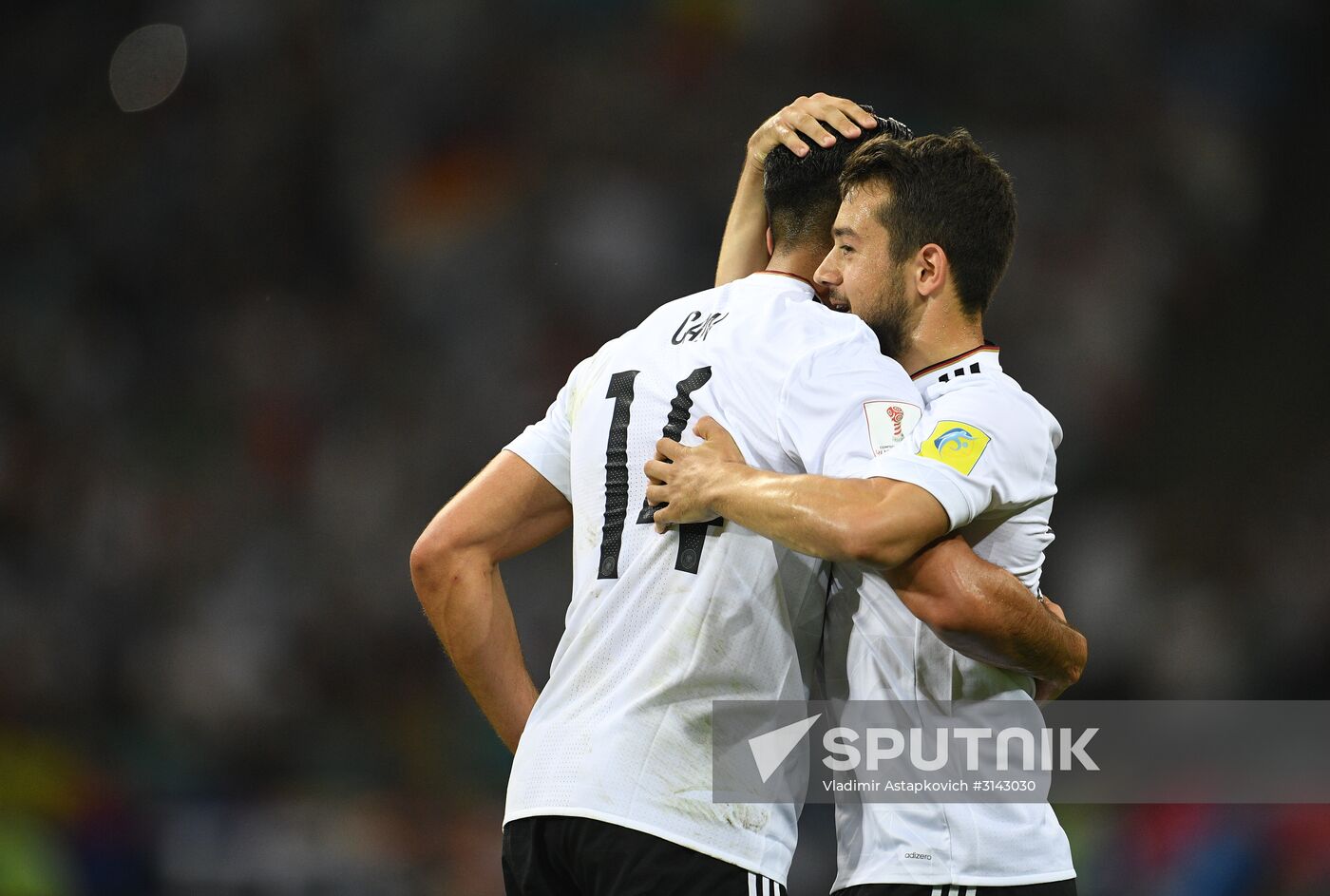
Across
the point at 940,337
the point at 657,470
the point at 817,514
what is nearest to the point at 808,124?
the point at 940,337

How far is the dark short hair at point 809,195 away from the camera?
3178 mm

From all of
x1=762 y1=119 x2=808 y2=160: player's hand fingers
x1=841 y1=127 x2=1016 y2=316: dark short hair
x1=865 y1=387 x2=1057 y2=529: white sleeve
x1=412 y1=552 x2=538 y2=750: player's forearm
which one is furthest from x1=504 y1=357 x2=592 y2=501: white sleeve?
x1=865 y1=387 x2=1057 y2=529: white sleeve

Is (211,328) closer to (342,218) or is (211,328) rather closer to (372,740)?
(342,218)

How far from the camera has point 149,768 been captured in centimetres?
768

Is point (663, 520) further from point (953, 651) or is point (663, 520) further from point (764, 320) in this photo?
point (953, 651)

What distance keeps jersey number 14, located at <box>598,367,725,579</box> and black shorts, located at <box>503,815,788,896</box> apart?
529 millimetres

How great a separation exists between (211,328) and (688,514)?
7.27 meters

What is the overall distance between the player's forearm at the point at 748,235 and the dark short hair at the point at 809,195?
0.27 metres

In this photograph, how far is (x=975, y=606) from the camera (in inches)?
102

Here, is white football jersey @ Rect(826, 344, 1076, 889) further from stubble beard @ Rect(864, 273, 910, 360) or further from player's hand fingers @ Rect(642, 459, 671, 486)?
player's hand fingers @ Rect(642, 459, 671, 486)

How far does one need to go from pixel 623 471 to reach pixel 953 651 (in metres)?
0.80

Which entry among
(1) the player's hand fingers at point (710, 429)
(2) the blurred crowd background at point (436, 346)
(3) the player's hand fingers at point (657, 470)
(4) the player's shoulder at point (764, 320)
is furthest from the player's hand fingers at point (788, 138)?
(2) the blurred crowd background at point (436, 346)

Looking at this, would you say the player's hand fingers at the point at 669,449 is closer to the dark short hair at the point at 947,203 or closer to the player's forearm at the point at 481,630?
the dark short hair at the point at 947,203

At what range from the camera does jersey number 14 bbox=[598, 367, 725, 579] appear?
2750 millimetres
